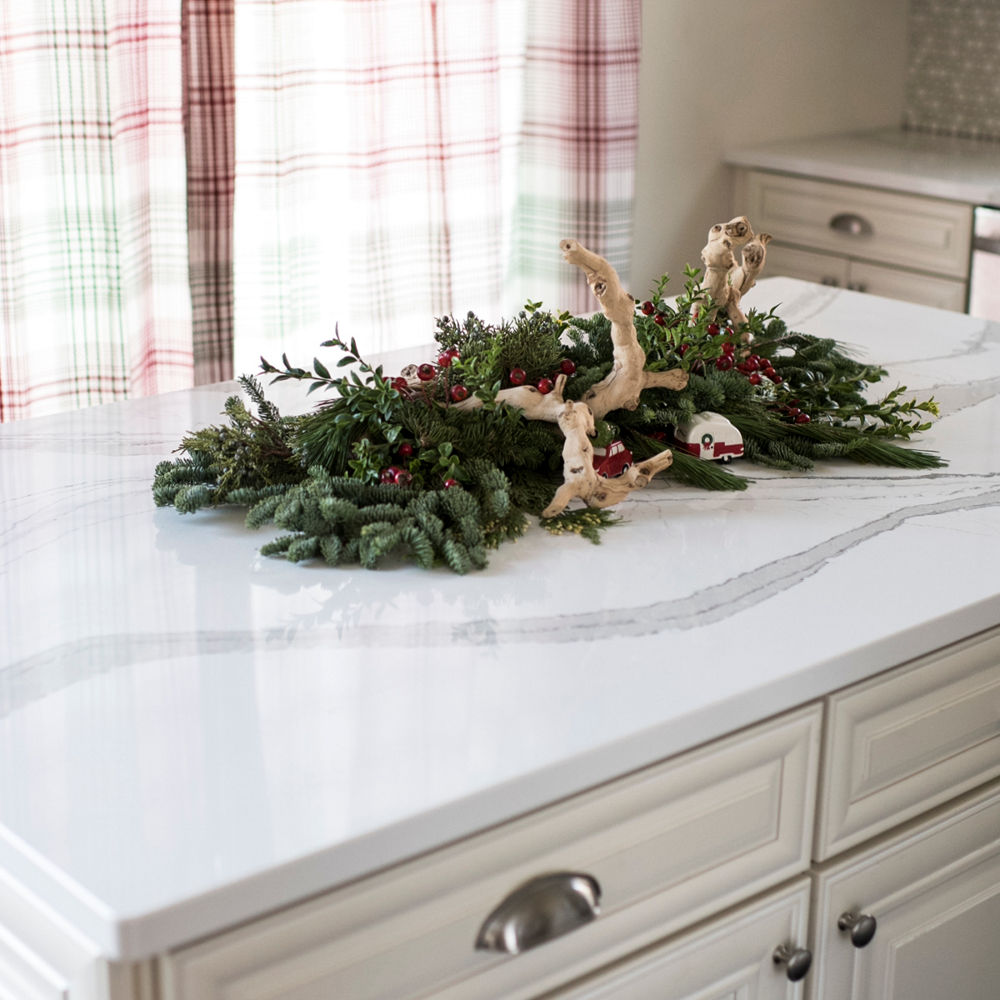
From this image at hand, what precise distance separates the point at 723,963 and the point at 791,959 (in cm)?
7

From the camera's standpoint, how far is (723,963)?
1.04 metres

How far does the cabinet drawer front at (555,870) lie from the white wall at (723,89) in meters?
2.72

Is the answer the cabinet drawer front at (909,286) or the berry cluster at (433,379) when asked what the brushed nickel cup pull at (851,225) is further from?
the berry cluster at (433,379)

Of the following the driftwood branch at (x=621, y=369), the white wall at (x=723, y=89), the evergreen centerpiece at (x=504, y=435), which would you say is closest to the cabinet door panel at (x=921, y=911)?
the evergreen centerpiece at (x=504, y=435)

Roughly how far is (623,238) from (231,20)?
117 centimetres

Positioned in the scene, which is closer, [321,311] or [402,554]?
[402,554]

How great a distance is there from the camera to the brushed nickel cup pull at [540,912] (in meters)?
0.87

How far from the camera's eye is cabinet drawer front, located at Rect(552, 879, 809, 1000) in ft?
3.20

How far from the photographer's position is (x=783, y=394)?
57.9 inches

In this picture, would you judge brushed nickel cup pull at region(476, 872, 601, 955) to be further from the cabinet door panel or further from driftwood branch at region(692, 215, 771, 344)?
driftwood branch at region(692, 215, 771, 344)

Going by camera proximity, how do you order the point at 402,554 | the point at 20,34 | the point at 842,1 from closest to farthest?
1. the point at 402,554
2. the point at 20,34
3. the point at 842,1

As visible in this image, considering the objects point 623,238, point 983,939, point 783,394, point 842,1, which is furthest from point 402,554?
point 842,1

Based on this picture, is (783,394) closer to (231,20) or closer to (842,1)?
(231,20)

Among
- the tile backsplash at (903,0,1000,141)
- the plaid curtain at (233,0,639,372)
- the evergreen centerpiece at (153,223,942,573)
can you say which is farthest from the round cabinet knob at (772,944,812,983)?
the tile backsplash at (903,0,1000,141)
